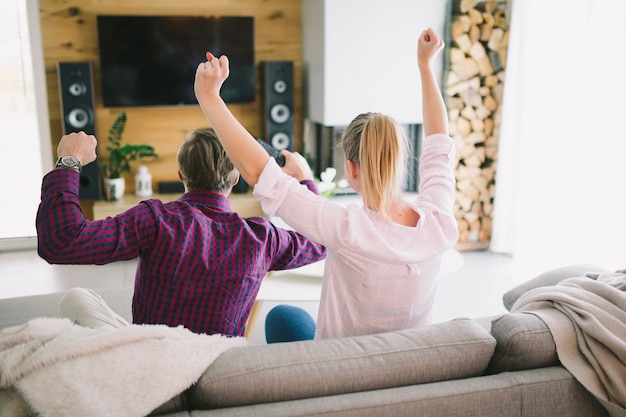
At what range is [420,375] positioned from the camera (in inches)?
48.5

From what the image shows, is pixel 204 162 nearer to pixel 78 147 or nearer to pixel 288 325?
pixel 78 147

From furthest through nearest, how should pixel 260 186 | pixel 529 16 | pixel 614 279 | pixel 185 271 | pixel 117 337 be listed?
pixel 529 16
pixel 614 279
pixel 185 271
pixel 260 186
pixel 117 337

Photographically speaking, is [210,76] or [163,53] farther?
[163,53]

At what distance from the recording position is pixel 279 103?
422 centimetres

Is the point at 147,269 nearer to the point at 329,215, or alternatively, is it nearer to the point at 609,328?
the point at 329,215

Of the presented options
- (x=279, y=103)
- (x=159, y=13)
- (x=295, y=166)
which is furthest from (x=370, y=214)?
(x=159, y=13)

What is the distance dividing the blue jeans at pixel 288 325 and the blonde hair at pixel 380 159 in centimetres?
64

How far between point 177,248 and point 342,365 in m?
0.46

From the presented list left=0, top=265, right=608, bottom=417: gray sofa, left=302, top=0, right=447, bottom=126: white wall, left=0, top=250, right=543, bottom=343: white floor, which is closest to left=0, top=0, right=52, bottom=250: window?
left=0, top=250, right=543, bottom=343: white floor

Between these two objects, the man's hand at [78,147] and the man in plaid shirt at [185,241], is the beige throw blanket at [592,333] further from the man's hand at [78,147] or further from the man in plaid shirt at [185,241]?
the man's hand at [78,147]

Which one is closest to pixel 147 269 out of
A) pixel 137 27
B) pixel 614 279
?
pixel 614 279

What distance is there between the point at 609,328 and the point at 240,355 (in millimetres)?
784

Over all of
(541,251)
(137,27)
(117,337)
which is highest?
(137,27)

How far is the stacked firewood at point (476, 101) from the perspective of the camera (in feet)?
13.3
